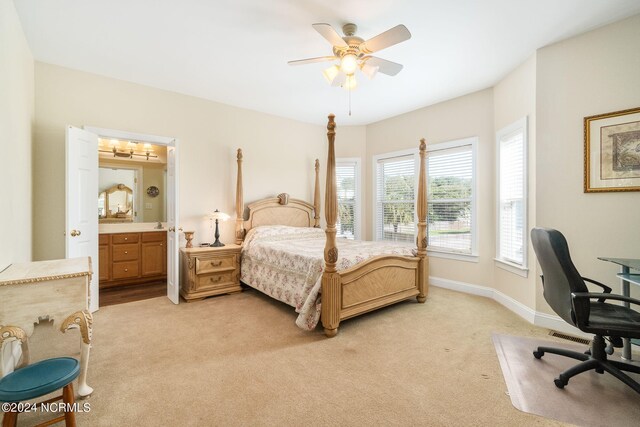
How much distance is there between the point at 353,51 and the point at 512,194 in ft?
8.69

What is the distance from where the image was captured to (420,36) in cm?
277

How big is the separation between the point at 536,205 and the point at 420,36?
6.98 feet

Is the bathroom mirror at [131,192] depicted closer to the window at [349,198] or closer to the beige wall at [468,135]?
the window at [349,198]

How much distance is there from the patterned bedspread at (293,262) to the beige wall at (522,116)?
4.06 ft

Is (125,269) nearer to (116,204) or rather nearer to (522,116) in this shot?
(116,204)

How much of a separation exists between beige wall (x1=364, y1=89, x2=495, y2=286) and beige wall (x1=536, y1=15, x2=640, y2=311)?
985mm

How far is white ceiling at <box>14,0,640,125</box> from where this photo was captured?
2.37 metres

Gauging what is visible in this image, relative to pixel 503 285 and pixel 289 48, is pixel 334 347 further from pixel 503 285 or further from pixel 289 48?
pixel 289 48

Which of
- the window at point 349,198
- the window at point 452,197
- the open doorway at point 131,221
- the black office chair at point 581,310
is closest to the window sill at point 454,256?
the window at point 452,197

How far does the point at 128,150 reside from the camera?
527cm

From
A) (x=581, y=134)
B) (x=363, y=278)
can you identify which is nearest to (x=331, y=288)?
(x=363, y=278)

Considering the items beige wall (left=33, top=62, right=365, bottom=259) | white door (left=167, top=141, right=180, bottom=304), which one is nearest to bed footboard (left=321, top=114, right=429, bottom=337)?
white door (left=167, top=141, right=180, bottom=304)

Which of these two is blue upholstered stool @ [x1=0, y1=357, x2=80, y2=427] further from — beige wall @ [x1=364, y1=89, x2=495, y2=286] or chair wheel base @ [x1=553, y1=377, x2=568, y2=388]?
beige wall @ [x1=364, y1=89, x2=495, y2=286]

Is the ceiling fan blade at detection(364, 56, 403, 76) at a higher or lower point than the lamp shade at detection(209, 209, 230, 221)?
higher
